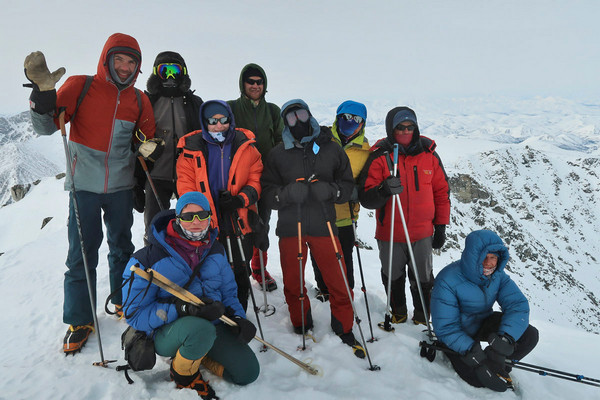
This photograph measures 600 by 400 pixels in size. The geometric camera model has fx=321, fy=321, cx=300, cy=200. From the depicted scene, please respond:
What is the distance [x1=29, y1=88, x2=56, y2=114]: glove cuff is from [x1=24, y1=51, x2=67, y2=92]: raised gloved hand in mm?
43

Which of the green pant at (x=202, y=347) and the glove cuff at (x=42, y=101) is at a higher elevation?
the glove cuff at (x=42, y=101)

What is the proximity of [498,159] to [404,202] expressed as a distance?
12585 centimetres

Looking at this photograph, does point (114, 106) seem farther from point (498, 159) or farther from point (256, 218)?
point (498, 159)

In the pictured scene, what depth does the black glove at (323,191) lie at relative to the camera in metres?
4.33

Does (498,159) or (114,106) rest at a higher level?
(114,106)

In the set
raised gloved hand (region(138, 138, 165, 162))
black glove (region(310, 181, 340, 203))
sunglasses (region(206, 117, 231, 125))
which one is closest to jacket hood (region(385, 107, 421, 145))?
black glove (region(310, 181, 340, 203))

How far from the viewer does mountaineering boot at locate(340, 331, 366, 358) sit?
4.46 meters

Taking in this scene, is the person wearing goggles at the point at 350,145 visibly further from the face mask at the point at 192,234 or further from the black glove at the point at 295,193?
the face mask at the point at 192,234

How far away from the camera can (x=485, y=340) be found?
4.21m

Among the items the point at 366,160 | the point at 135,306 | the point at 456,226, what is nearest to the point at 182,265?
the point at 135,306

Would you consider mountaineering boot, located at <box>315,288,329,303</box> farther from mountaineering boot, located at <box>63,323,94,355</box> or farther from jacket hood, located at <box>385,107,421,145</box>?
mountaineering boot, located at <box>63,323,94,355</box>

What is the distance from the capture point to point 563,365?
202 inches

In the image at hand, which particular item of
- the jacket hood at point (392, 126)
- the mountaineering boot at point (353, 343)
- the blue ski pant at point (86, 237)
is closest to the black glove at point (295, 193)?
the jacket hood at point (392, 126)

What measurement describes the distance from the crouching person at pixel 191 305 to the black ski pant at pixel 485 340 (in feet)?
8.68
